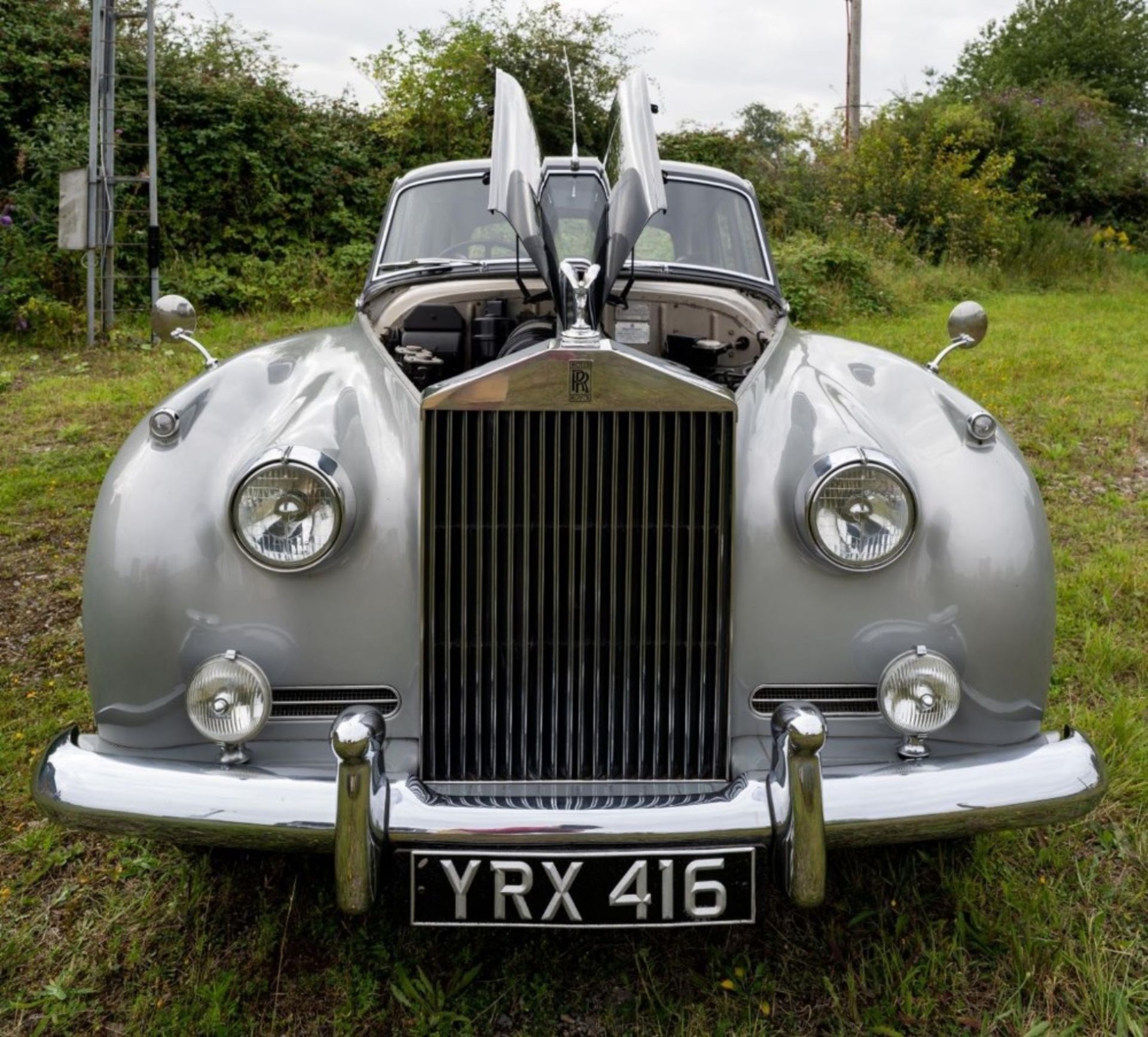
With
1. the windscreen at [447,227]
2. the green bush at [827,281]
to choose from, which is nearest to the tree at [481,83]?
the green bush at [827,281]

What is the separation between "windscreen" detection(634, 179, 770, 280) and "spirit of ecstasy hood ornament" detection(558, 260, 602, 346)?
1.21 meters

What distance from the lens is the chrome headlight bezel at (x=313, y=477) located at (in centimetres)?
199

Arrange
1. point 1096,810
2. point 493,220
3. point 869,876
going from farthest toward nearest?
point 493,220 < point 1096,810 < point 869,876

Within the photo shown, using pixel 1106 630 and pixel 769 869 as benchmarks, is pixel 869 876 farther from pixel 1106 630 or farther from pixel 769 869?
pixel 1106 630

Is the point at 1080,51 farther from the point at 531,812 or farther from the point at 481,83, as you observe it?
the point at 531,812

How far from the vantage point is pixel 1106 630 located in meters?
3.65

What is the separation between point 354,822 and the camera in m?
1.76

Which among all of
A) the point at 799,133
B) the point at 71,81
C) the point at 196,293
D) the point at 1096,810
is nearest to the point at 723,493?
the point at 1096,810

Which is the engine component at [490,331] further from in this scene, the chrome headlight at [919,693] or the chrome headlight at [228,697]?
the chrome headlight at [919,693]

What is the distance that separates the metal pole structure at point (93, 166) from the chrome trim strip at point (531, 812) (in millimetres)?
7888

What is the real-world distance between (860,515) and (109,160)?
29.6ft

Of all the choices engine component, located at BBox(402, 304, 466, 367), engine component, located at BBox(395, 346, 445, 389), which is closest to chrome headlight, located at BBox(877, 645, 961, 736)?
→ engine component, located at BBox(395, 346, 445, 389)

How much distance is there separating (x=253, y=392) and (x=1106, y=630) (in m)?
3.05

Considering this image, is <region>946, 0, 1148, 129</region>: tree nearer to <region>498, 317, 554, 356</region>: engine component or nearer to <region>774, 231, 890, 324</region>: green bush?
<region>774, 231, 890, 324</region>: green bush
